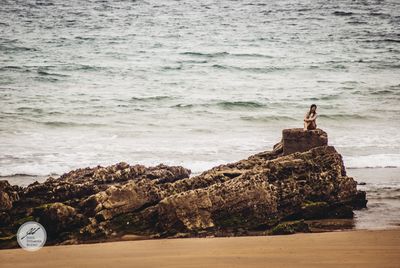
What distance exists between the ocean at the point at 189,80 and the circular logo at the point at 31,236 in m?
4.63

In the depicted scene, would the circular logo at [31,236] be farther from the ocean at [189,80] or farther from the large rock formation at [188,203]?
the ocean at [189,80]

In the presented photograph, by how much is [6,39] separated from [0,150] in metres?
15.4

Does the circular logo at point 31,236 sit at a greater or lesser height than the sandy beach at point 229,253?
greater

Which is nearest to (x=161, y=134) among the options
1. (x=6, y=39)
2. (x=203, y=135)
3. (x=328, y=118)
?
(x=203, y=135)

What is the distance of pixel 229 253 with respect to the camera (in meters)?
5.32

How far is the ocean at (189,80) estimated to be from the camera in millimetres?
12898

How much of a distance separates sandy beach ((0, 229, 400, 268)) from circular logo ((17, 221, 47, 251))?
0.51 feet

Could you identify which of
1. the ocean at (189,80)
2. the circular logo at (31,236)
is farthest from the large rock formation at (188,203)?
the ocean at (189,80)

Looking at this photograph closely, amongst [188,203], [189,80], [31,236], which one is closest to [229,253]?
[188,203]

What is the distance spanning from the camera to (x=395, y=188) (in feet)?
29.7

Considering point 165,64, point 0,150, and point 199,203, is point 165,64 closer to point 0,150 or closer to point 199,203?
point 0,150

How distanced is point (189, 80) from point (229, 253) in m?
17.1

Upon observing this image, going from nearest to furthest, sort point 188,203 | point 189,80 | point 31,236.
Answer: point 31,236 < point 188,203 < point 189,80

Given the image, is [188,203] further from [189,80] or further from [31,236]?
[189,80]
